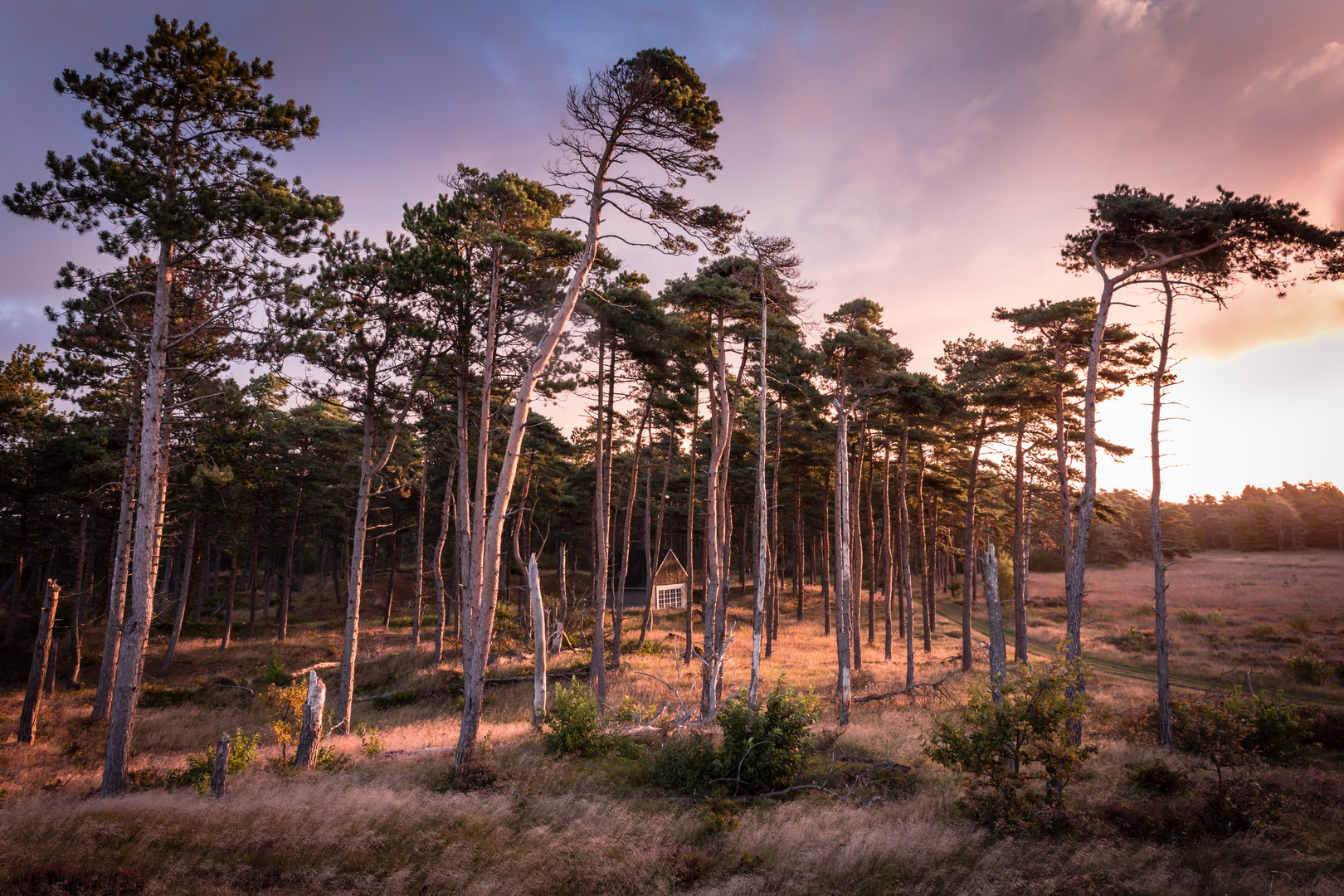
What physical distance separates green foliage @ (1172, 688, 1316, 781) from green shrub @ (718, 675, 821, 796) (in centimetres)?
689

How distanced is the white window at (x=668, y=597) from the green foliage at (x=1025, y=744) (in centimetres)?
3657

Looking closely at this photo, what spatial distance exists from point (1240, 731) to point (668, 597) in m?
39.5

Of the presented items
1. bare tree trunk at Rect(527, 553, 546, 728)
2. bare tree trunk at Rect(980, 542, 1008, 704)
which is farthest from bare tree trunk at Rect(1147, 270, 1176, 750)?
bare tree trunk at Rect(527, 553, 546, 728)

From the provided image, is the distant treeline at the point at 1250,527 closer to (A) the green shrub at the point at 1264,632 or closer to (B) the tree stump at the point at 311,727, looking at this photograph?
(A) the green shrub at the point at 1264,632

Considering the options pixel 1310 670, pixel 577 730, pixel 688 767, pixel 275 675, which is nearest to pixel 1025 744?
pixel 688 767

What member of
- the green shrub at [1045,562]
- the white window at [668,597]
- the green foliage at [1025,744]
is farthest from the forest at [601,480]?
the green shrub at [1045,562]

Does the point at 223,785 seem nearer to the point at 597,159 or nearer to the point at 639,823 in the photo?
the point at 639,823

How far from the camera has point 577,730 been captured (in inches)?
544

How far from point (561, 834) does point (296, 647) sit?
29934 millimetres

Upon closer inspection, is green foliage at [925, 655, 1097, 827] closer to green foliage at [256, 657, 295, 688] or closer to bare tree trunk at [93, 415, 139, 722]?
bare tree trunk at [93, 415, 139, 722]

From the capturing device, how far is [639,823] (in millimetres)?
9680

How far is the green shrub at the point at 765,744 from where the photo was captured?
38.1 ft

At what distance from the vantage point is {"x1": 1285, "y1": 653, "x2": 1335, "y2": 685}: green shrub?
2177 centimetres

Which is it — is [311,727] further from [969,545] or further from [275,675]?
[969,545]
